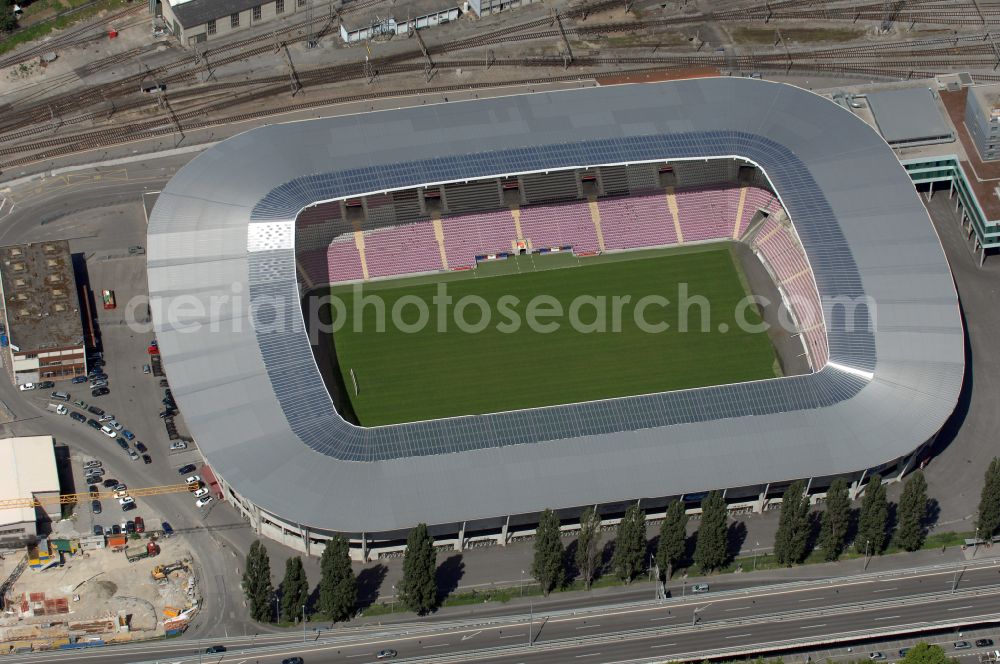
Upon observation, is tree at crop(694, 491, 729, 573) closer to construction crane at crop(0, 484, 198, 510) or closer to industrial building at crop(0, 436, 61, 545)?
construction crane at crop(0, 484, 198, 510)

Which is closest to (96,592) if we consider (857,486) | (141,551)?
(141,551)

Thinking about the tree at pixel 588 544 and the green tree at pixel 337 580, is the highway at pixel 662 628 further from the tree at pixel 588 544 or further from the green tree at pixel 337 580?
the tree at pixel 588 544

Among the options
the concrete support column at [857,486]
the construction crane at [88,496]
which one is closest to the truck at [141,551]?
the construction crane at [88,496]

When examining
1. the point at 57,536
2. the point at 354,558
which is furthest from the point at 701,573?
the point at 57,536

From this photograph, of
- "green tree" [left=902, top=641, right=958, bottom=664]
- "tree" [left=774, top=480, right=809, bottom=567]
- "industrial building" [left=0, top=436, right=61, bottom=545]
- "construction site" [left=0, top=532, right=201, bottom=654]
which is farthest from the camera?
"industrial building" [left=0, top=436, right=61, bottom=545]

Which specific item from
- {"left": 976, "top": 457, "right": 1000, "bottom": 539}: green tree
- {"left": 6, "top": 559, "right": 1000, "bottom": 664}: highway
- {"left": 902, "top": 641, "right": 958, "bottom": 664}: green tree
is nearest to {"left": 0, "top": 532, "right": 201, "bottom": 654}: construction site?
{"left": 6, "top": 559, "right": 1000, "bottom": 664}: highway

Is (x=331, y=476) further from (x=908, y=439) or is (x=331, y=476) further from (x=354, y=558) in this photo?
A: (x=908, y=439)
